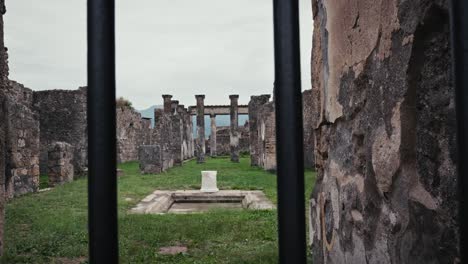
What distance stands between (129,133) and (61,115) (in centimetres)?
699

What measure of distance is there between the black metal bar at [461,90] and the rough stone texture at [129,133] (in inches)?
815

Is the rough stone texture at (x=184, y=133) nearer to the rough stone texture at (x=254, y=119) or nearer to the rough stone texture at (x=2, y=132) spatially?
the rough stone texture at (x=254, y=119)

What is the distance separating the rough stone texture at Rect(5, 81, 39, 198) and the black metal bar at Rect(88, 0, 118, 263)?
8.72m

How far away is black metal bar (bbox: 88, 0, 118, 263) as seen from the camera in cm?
51

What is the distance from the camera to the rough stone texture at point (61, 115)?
16.7 m

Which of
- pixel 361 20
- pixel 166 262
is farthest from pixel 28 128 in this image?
pixel 361 20

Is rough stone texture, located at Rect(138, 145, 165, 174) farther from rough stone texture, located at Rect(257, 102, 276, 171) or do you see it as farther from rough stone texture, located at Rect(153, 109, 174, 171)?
rough stone texture, located at Rect(257, 102, 276, 171)

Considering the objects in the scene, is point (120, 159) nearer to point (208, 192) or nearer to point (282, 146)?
point (208, 192)

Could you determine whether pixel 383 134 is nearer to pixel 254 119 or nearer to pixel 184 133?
pixel 254 119

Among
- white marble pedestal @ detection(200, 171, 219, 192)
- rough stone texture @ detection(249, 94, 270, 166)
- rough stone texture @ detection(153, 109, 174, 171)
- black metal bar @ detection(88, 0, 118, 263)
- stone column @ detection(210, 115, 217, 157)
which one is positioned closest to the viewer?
black metal bar @ detection(88, 0, 118, 263)

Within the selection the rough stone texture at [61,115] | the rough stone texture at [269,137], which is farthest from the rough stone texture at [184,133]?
the rough stone texture at [269,137]

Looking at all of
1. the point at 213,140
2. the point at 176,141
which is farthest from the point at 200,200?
the point at 213,140

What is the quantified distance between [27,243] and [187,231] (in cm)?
184

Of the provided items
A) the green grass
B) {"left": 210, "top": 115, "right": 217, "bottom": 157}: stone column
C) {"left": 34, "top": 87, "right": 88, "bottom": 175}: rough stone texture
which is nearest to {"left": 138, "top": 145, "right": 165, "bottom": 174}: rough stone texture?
{"left": 34, "top": 87, "right": 88, "bottom": 175}: rough stone texture
